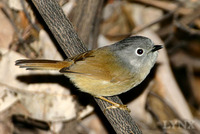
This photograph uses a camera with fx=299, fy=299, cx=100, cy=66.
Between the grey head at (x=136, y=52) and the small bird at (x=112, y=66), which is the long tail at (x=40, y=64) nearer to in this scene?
the small bird at (x=112, y=66)

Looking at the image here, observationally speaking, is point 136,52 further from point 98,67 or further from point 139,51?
point 98,67

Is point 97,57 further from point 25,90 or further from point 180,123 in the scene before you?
point 180,123

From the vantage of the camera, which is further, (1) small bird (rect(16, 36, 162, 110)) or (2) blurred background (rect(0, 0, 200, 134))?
(2) blurred background (rect(0, 0, 200, 134))

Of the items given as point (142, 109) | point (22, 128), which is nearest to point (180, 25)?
point (142, 109)

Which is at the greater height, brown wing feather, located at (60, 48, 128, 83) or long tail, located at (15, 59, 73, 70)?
long tail, located at (15, 59, 73, 70)

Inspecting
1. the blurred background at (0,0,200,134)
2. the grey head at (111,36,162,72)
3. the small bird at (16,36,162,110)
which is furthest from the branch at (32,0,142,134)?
the blurred background at (0,0,200,134)

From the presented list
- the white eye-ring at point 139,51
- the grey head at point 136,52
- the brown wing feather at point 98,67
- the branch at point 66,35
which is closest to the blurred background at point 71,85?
the branch at point 66,35

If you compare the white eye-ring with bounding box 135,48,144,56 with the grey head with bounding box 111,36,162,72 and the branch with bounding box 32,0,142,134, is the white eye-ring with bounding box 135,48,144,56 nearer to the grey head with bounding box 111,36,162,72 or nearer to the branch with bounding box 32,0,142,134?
the grey head with bounding box 111,36,162,72

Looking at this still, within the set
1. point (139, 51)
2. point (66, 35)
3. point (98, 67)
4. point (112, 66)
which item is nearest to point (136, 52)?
point (139, 51)
